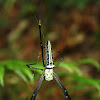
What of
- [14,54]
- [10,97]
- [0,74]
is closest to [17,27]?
[14,54]

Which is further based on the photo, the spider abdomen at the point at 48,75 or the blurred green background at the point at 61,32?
the blurred green background at the point at 61,32

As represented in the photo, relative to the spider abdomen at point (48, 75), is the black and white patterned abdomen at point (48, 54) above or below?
above

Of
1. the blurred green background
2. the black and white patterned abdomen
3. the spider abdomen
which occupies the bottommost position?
the spider abdomen

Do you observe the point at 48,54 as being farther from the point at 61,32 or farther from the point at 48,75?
the point at 61,32

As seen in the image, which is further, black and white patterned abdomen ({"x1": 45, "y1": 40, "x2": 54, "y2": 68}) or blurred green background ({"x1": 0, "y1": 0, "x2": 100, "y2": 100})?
blurred green background ({"x1": 0, "y1": 0, "x2": 100, "y2": 100})

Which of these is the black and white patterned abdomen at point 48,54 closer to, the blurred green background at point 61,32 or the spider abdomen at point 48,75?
the spider abdomen at point 48,75

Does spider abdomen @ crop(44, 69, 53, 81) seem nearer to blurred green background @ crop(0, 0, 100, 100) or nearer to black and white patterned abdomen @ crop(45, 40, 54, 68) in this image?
black and white patterned abdomen @ crop(45, 40, 54, 68)

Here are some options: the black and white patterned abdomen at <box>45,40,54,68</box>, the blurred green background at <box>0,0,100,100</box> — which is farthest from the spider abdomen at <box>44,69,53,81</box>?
the blurred green background at <box>0,0,100,100</box>

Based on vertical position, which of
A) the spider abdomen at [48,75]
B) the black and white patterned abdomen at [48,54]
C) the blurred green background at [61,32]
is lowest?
the spider abdomen at [48,75]

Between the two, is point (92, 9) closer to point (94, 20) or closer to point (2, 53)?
point (94, 20)

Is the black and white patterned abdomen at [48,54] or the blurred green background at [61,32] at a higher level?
the blurred green background at [61,32]

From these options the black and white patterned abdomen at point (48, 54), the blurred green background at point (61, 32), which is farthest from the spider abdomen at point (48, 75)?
the blurred green background at point (61, 32)
